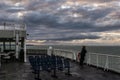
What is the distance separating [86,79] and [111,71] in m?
A: 3.90

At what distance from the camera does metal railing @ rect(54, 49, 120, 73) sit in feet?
59.8

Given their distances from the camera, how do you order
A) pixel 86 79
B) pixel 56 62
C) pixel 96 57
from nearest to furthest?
1. pixel 86 79
2. pixel 56 62
3. pixel 96 57

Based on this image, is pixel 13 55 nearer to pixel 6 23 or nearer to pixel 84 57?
pixel 6 23

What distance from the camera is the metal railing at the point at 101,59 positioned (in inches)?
718

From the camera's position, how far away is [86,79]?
1548 centimetres

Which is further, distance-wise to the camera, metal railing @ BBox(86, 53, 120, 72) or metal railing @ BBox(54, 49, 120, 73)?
metal railing @ BBox(54, 49, 120, 73)

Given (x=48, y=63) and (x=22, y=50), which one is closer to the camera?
(x=48, y=63)

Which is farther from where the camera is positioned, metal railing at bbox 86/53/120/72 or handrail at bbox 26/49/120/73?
handrail at bbox 26/49/120/73

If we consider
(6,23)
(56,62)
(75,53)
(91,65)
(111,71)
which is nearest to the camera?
(56,62)

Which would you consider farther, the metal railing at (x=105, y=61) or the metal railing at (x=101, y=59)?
the metal railing at (x=101, y=59)

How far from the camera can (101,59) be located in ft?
63.9

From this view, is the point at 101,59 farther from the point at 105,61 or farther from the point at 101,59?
the point at 105,61

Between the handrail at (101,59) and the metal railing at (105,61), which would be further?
the handrail at (101,59)

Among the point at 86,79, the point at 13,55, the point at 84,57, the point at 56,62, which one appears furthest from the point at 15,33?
the point at 86,79
